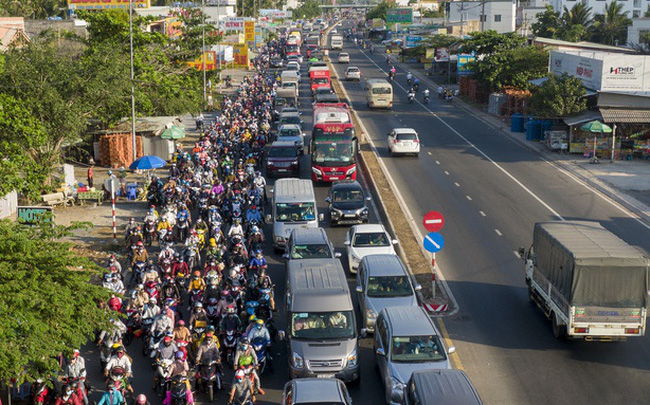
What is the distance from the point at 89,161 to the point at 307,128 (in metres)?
17.5

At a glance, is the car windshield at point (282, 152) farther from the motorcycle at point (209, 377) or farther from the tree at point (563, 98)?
the motorcycle at point (209, 377)

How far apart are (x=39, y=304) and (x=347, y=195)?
697 inches

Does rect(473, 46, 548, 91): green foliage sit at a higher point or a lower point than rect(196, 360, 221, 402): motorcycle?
higher

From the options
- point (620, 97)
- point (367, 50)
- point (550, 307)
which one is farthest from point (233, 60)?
point (550, 307)

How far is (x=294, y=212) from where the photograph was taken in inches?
1164

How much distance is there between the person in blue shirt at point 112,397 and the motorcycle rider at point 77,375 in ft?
1.88

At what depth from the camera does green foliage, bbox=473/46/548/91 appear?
218 feet

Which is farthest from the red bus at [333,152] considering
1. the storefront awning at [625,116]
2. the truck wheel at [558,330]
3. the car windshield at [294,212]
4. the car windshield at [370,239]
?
the truck wheel at [558,330]

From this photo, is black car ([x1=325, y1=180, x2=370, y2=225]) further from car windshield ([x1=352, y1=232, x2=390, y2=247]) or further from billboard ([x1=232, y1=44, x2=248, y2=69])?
billboard ([x1=232, y1=44, x2=248, y2=69])

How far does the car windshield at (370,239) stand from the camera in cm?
2672

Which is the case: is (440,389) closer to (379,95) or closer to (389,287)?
(389,287)

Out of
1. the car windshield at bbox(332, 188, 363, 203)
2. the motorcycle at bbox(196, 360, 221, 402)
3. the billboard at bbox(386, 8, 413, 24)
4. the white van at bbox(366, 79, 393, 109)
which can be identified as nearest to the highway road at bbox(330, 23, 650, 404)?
the car windshield at bbox(332, 188, 363, 203)

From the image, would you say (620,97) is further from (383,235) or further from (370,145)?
(383,235)

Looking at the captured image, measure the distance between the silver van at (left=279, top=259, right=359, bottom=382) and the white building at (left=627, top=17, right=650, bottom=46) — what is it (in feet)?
305
